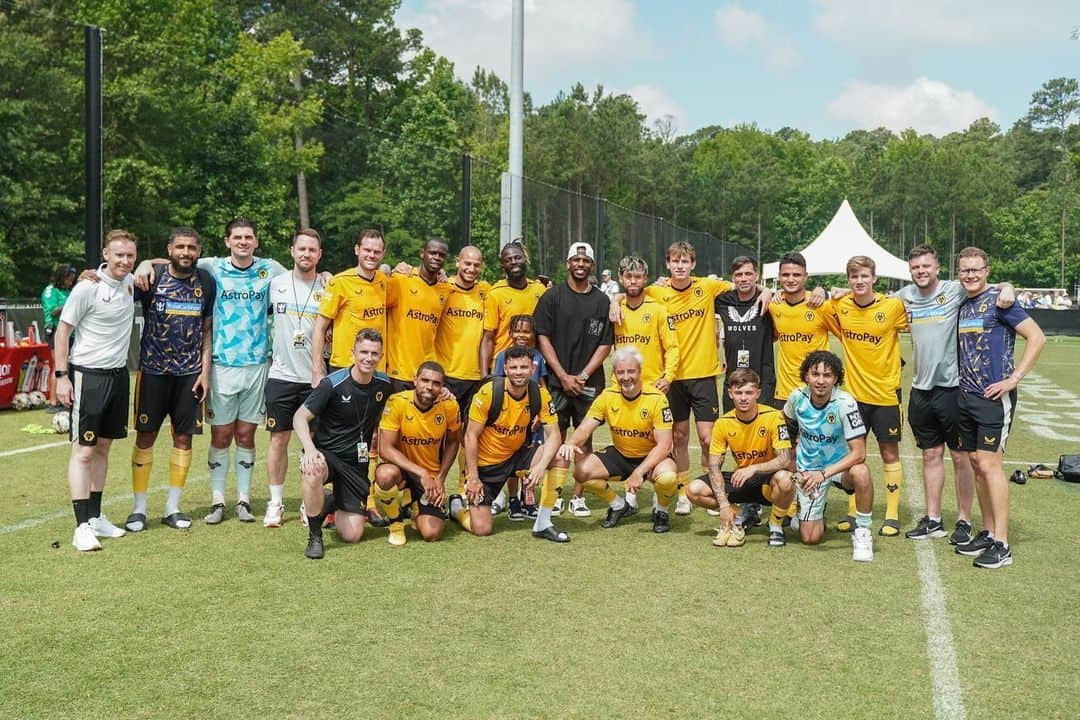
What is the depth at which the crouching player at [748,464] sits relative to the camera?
245 inches

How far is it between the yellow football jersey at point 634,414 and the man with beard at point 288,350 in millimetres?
1918

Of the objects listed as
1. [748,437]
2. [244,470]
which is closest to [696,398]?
[748,437]

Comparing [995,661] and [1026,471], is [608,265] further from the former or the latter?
[995,661]

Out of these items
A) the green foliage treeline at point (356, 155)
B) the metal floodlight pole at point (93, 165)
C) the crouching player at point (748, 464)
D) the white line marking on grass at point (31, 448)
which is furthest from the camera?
the green foliage treeline at point (356, 155)

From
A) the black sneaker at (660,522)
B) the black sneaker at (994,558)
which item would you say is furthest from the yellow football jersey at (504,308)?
the black sneaker at (994,558)

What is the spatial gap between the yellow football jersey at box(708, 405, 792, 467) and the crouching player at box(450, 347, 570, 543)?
3.36 feet

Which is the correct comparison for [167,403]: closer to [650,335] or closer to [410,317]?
[410,317]

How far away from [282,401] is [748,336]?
3189mm

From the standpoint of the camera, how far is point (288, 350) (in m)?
6.49

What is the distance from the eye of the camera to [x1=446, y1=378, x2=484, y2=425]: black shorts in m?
7.04

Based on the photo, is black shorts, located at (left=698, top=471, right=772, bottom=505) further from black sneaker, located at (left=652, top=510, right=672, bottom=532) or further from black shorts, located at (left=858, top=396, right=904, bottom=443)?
black shorts, located at (left=858, top=396, right=904, bottom=443)

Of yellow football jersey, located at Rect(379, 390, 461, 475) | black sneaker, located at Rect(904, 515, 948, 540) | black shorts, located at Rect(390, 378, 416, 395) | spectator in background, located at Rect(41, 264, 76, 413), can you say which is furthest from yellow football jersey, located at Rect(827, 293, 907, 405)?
spectator in background, located at Rect(41, 264, 76, 413)

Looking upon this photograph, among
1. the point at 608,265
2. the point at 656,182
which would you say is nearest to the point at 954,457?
the point at 608,265

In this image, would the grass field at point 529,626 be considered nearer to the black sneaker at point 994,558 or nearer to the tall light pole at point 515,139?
the black sneaker at point 994,558
